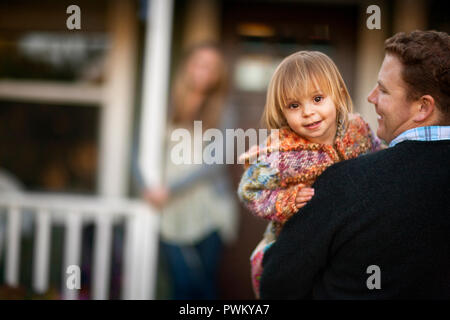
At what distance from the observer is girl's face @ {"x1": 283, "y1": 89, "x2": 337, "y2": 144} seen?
94cm

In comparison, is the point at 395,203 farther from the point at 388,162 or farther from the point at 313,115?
the point at 313,115

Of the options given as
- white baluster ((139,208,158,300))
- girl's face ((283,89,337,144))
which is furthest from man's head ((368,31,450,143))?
white baluster ((139,208,158,300))

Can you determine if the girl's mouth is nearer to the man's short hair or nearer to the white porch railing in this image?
the man's short hair

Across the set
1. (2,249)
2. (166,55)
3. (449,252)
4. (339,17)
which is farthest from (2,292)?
(339,17)

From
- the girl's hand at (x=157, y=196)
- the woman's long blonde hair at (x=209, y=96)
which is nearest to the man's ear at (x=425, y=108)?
the woman's long blonde hair at (x=209, y=96)

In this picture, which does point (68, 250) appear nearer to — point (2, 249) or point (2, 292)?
point (2, 249)

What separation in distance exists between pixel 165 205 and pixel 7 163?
1.55m

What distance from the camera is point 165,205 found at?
2977 mm

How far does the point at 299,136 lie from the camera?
3.22 feet

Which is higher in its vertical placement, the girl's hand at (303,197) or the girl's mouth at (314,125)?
the girl's mouth at (314,125)

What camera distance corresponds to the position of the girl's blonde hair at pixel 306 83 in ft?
3.09

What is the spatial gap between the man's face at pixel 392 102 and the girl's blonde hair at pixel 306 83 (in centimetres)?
7

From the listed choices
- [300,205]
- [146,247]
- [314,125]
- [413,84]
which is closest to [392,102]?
[413,84]

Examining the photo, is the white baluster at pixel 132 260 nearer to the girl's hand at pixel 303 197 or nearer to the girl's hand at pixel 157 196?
the girl's hand at pixel 157 196
